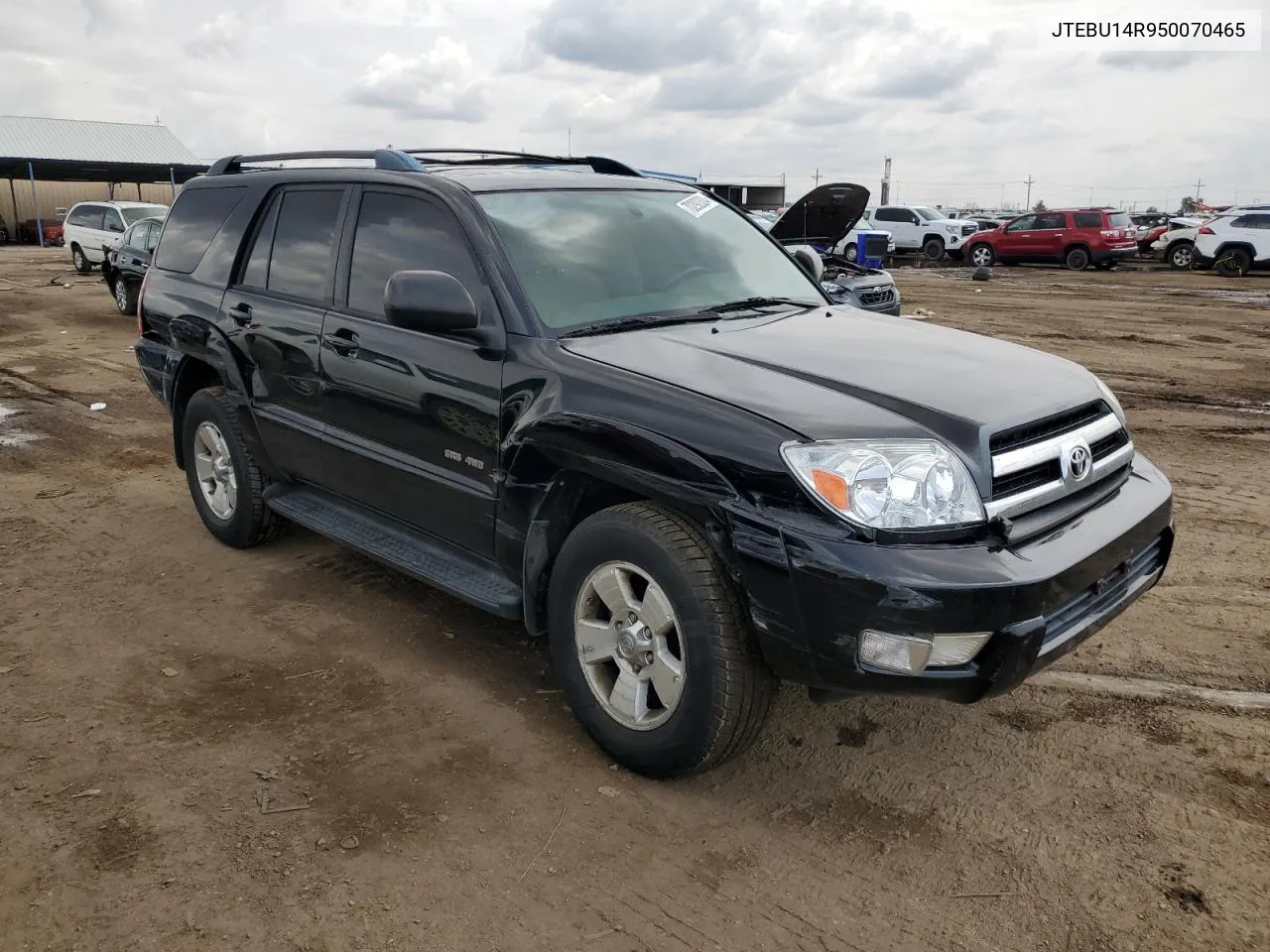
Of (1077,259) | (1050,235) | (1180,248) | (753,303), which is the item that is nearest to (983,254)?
(1050,235)

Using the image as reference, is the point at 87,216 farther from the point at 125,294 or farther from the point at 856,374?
the point at 856,374

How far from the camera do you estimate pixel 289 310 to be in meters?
4.29

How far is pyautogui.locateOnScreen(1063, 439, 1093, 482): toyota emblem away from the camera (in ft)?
9.58

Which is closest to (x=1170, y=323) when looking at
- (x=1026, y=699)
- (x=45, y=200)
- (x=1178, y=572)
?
(x=1178, y=572)

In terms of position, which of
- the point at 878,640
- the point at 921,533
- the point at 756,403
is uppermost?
the point at 756,403

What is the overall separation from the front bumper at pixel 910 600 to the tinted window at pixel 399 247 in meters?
1.52

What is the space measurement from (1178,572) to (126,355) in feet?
36.6

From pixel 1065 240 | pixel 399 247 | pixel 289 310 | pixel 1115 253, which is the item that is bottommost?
pixel 289 310

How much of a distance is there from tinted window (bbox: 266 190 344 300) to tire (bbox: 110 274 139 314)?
40.5 feet

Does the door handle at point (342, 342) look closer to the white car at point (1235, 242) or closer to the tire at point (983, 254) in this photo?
the white car at point (1235, 242)

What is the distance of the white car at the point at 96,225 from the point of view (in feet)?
65.6

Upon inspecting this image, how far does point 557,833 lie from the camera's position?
2.86 metres

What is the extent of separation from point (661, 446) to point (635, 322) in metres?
0.81

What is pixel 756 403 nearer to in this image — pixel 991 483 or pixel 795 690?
pixel 991 483
